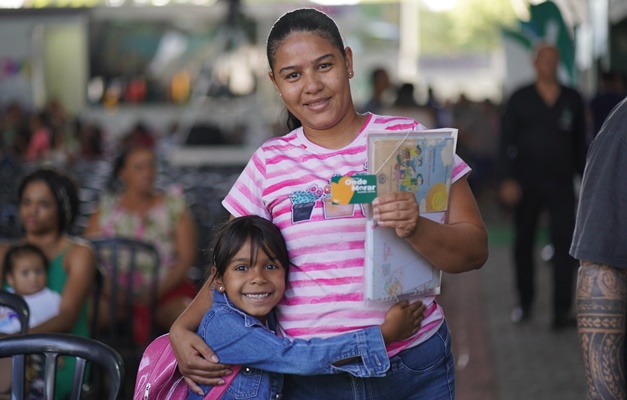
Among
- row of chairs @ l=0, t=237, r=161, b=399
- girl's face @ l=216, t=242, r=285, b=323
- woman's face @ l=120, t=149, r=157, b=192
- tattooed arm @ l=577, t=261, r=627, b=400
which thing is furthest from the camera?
woman's face @ l=120, t=149, r=157, b=192

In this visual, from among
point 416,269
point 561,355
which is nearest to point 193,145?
point 561,355

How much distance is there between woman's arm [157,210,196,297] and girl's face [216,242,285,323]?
10.5 ft

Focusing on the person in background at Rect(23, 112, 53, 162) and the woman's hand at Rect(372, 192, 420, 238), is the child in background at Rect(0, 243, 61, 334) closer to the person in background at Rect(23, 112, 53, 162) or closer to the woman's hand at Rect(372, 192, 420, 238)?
the woman's hand at Rect(372, 192, 420, 238)

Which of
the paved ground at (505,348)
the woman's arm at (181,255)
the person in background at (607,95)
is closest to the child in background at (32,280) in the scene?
the woman's arm at (181,255)

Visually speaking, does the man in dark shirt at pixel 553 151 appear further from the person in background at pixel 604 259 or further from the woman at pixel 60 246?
the person in background at pixel 604 259

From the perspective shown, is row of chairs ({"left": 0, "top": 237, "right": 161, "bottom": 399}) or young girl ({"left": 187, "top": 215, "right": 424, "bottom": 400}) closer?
young girl ({"left": 187, "top": 215, "right": 424, "bottom": 400})

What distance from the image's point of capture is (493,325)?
7.91 m

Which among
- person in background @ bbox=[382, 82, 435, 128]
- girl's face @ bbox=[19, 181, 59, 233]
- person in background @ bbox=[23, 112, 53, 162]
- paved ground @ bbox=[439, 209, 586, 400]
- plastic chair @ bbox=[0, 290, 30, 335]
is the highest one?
person in background @ bbox=[382, 82, 435, 128]

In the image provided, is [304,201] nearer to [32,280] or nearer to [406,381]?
[406,381]

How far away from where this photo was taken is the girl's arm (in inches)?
93.0

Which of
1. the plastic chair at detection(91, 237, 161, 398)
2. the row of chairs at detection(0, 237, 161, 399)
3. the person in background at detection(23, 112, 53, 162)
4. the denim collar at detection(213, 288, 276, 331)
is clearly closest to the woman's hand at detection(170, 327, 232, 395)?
the denim collar at detection(213, 288, 276, 331)

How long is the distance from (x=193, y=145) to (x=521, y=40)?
4.01 m

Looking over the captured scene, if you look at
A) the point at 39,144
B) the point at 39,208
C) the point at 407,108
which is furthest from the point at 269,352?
the point at 39,144

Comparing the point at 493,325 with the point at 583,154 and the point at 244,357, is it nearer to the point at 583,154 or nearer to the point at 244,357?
the point at 583,154
